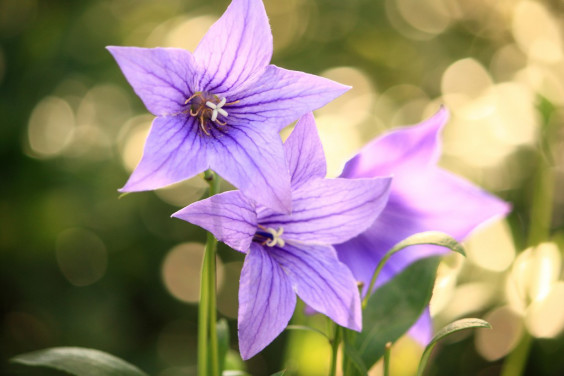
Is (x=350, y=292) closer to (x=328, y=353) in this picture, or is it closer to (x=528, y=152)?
(x=328, y=353)

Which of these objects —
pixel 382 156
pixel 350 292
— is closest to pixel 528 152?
pixel 382 156

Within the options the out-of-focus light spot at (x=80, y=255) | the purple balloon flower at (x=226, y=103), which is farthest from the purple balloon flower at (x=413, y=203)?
the out-of-focus light spot at (x=80, y=255)

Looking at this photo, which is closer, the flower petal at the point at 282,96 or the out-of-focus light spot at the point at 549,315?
the flower petal at the point at 282,96

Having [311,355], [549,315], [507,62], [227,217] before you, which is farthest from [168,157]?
[507,62]

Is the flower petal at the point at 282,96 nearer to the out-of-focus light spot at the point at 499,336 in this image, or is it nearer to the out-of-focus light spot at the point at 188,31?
the out-of-focus light spot at the point at 499,336

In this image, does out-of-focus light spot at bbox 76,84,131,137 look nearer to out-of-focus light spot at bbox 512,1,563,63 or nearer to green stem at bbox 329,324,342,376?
out-of-focus light spot at bbox 512,1,563,63

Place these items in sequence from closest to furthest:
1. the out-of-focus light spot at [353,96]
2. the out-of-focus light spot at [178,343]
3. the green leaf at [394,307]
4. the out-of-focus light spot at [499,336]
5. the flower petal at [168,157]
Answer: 1. the flower petal at [168,157]
2. the green leaf at [394,307]
3. the out-of-focus light spot at [499,336]
4. the out-of-focus light spot at [178,343]
5. the out-of-focus light spot at [353,96]

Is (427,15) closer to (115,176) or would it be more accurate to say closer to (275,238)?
(115,176)

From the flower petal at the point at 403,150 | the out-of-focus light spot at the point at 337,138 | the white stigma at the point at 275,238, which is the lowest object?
the out-of-focus light spot at the point at 337,138
